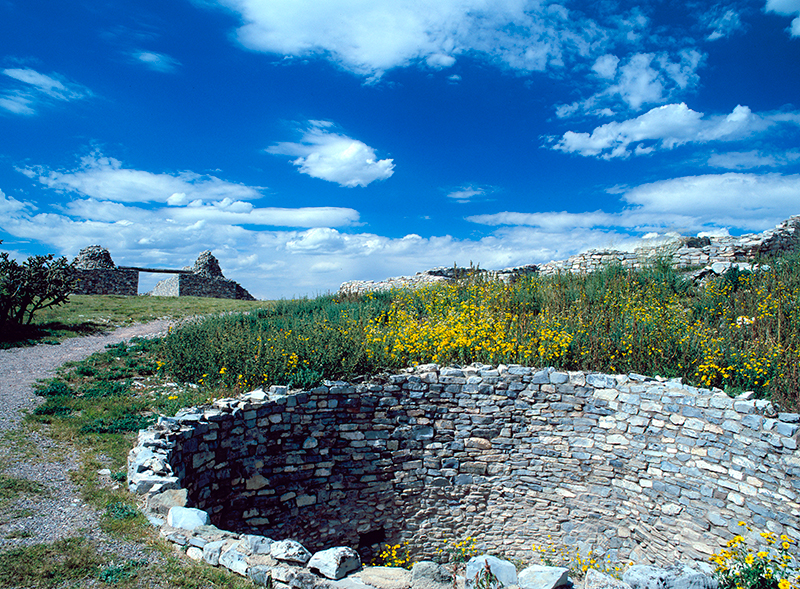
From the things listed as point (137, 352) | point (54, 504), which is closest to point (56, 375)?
point (137, 352)

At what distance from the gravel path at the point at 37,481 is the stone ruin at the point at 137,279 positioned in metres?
15.9

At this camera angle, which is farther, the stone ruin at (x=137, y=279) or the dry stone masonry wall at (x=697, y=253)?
the stone ruin at (x=137, y=279)

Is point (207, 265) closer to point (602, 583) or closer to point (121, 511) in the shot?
point (121, 511)

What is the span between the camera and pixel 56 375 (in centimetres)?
1001

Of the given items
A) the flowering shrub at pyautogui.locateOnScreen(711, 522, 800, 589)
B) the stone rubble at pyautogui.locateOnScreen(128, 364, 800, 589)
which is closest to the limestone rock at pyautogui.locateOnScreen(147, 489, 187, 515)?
the stone rubble at pyautogui.locateOnScreen(128, 364, 800, 589)

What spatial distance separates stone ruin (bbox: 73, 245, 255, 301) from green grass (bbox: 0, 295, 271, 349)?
229 cm

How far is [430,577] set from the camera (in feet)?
18.6

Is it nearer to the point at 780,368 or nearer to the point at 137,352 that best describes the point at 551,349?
the point at 780,368

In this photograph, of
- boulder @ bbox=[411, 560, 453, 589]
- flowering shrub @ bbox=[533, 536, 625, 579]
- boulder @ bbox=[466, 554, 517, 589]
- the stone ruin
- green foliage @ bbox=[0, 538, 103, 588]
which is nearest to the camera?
green foliage @ bbox=[0, 538, 103, 588]

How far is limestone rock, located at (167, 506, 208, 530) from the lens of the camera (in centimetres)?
455

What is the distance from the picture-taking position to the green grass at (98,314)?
14.1 m

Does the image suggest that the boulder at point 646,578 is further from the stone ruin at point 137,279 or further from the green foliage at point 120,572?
the stone ruin at point 137,279

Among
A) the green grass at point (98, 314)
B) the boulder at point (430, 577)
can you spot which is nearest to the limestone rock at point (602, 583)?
the boulder at point (430, 577)

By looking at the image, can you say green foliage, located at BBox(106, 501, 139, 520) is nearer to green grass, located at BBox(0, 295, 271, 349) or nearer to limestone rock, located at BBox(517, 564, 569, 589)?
limestone rock, located at BBox(517, 564, 569, 589)
